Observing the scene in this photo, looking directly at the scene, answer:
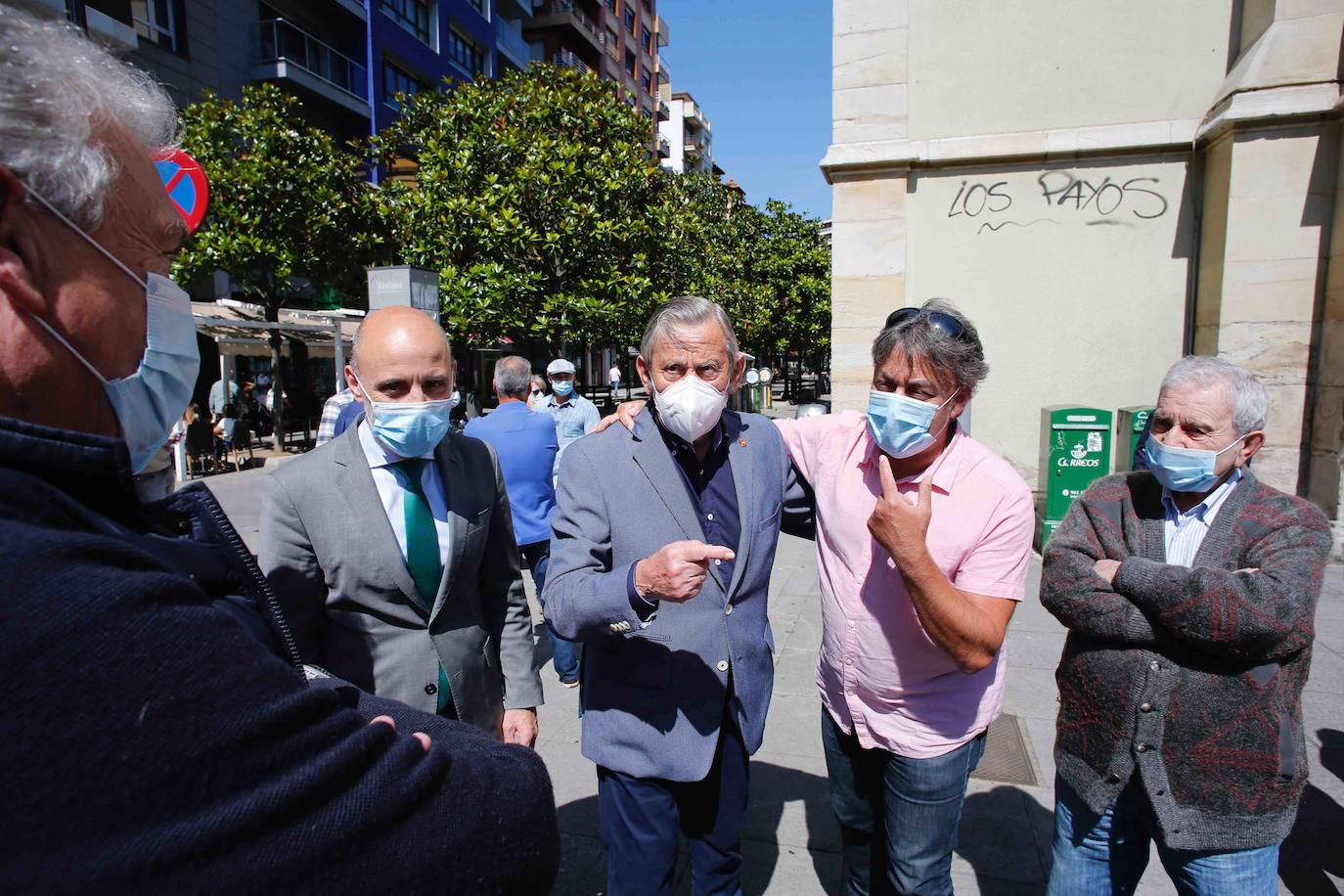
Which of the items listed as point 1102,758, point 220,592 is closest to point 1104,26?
point 1102,758

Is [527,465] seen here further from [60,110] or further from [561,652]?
[60,110]

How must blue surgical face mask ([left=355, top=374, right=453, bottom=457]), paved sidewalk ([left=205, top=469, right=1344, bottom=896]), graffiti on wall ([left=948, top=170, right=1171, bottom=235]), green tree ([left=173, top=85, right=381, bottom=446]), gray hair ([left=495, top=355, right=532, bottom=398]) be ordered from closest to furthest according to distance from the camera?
blue surgical face mask ([left=355, top=374, right=453, bottom=457]) < paved sidewalk ([left=205, top=469, right=1344, bottom=896]) < gray hair ([left=495, top=355, right=532, bottom=398]) < graffiti on wall ([left=948, top=170, right=1171, bottom=235]) < green tree ([left=173, top=85, right=381, bottom=446])

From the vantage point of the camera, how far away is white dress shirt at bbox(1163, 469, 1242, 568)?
2.06m

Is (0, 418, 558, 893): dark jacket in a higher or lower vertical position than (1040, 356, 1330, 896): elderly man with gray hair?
higher

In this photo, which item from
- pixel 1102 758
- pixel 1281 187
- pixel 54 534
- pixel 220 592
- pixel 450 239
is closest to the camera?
pixel 54 534

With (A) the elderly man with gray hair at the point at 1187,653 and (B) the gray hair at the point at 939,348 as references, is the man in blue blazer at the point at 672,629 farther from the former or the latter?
(A) the elderly man with gray hair at the point at 1187,653

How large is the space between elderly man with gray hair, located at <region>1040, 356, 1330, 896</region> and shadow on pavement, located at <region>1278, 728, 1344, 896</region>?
3.63ft

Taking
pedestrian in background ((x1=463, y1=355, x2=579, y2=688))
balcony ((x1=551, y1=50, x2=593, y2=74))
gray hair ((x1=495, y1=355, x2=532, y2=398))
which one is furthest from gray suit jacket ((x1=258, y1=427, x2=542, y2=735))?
balcony ((x1=551, y1=50, x2=593, y2=74))

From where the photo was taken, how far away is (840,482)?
2.28 meters

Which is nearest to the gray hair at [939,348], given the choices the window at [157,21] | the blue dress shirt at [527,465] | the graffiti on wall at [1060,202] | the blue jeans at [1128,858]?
the blue jeans at [1128,858]

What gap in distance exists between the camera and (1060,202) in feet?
23.2

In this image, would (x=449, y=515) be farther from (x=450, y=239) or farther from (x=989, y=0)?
(x=450, y=239)

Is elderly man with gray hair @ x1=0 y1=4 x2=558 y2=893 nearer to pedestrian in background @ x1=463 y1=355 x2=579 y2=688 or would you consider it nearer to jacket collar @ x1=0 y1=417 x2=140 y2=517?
jacket collar @ x1=0 y1=417 x2=140 y2=517

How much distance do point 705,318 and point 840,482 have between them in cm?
68
